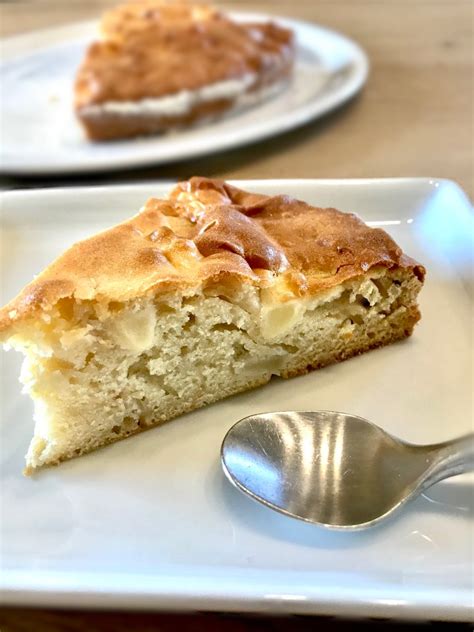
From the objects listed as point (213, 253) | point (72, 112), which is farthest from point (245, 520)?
point (72, 112)

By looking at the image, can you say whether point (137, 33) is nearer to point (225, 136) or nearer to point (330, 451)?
point (225, 136)

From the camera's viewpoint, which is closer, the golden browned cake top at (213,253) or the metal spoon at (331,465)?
the metal spoon at (331,465)

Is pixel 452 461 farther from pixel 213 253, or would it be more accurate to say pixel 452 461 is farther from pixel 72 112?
pixel 72 112

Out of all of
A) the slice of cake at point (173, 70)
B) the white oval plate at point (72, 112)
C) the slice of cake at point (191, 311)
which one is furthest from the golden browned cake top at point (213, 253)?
the slice of cake at point (173, 70)

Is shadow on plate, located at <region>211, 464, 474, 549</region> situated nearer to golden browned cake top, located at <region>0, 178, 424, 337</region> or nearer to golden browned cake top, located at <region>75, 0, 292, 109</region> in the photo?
golden browned cake top, located at <region>0, 178, 424, 337</region>

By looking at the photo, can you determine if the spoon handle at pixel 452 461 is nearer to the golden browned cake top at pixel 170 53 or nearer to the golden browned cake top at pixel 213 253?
the golden browned cake top at pixel 213 253
